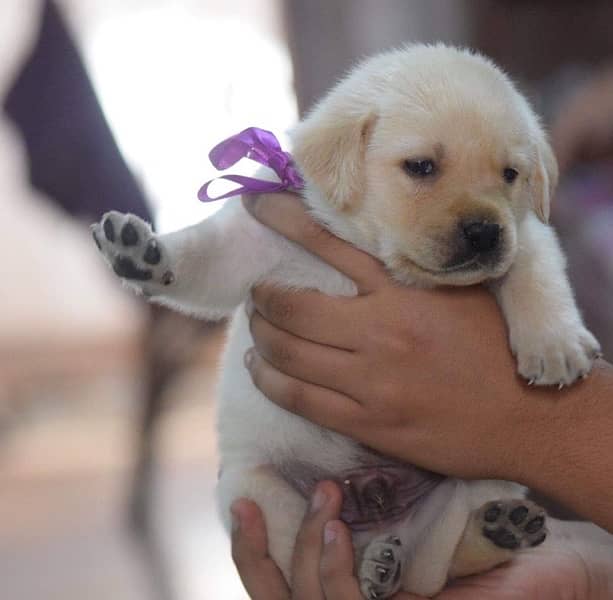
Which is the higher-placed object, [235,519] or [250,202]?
[250,202]

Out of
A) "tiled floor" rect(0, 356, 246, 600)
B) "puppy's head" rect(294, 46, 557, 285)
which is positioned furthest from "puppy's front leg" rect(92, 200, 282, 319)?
"tiled floor" rect(0, 356, 246, 600)

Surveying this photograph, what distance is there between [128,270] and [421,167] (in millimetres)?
427

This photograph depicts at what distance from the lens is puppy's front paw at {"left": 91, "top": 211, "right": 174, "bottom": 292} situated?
132 centimetres

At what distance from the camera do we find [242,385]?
1.57m

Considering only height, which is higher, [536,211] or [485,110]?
[485,110]

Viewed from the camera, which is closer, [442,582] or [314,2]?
[442,582]

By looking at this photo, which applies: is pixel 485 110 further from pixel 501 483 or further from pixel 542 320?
pixel 501 483

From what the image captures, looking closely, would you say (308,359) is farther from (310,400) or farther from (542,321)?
(542,321)

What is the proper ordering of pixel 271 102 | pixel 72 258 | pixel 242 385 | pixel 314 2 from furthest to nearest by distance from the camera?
pixel 72 258 < pixel 314 2 < pixel 271 102 < pixel 242 385

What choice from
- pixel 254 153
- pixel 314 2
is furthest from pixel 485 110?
pixel 314 2

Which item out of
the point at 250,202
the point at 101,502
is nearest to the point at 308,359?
the point at 250,202

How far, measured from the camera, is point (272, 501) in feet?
4.82

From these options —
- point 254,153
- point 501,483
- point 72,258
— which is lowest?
point 72,258

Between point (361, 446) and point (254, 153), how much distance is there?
1.53 feet
